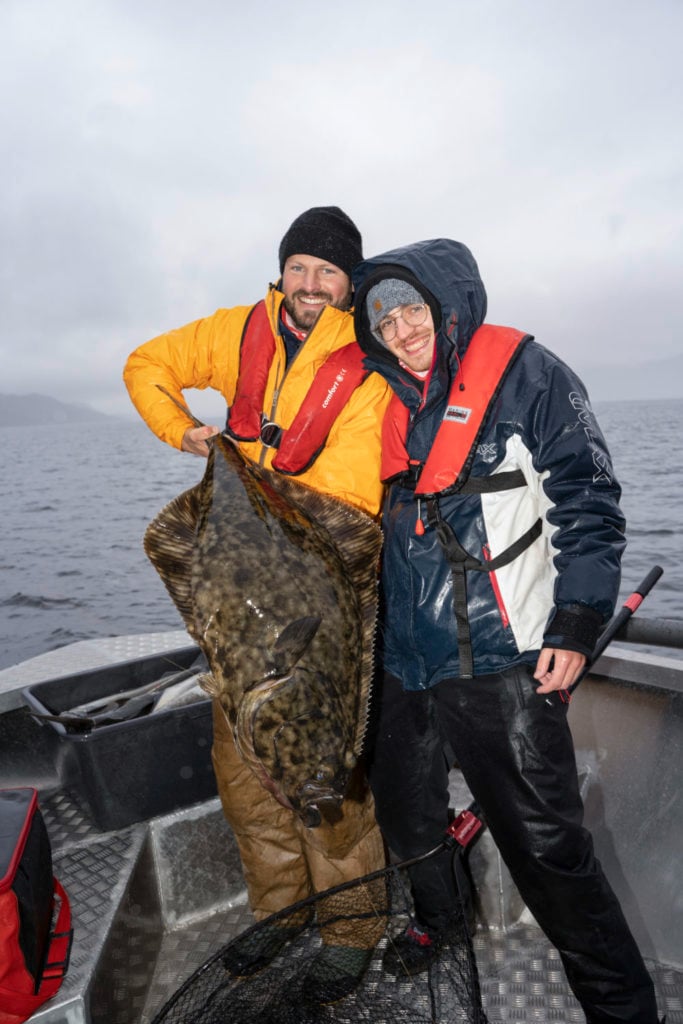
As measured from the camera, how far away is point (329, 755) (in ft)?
6.73

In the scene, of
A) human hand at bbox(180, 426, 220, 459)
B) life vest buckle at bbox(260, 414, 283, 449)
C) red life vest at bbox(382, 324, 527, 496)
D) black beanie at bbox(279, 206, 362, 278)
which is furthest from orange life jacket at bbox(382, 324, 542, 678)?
black beanie at bbox(279, 206, 362, 278)

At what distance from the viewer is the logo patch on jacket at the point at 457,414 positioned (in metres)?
2.74

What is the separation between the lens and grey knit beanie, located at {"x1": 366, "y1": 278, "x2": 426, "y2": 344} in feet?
9.53

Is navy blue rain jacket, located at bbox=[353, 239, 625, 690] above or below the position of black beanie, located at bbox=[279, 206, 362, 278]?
below

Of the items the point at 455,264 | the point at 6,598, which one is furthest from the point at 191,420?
the point at 6,598

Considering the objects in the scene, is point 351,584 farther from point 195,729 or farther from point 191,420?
point 195,729

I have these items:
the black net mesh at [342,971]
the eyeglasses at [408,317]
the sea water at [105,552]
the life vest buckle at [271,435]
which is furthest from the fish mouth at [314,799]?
the sea water at [105,552]

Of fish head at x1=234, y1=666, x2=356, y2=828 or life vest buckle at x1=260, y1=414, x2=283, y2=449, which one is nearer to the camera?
fish head at x1=234, y1=666, x2=356, y2=828

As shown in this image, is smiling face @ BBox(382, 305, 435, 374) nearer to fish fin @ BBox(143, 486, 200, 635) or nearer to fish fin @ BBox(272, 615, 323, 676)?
fish fin @ BBox(143, 486, 200, 635)

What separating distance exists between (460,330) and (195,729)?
2314 millimetres

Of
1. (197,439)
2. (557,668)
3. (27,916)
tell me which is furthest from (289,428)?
(27,916)

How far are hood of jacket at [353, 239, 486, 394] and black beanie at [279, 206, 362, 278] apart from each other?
541 mm

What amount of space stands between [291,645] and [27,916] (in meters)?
1.45

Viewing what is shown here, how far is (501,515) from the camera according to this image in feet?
9.02
